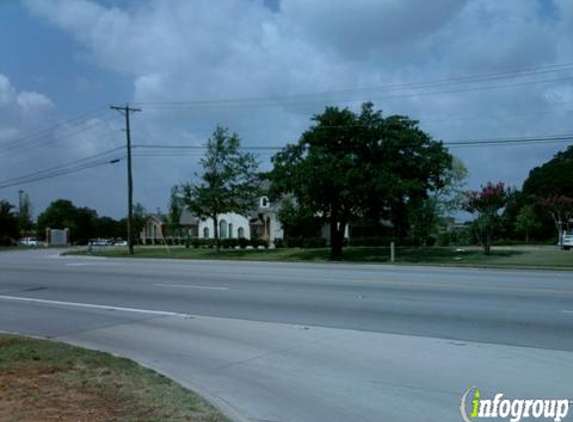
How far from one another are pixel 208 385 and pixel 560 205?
4715 centimetres

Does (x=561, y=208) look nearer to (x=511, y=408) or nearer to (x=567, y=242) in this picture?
(x=567, y=242)

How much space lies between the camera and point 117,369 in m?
7.86

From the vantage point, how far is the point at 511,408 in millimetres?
6445

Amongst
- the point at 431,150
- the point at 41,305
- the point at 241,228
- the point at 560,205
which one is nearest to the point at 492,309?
the point at 41,305

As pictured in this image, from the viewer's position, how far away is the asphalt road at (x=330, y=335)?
7.00 metres

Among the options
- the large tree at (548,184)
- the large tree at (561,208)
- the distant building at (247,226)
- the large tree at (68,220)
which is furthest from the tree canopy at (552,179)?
the large tree at (68,220)

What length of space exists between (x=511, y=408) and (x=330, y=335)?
175 inches

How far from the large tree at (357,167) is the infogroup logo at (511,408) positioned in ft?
91.1

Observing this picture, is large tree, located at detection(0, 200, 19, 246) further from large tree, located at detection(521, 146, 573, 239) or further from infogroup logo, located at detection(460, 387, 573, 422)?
infogroup logo, located at detection(460, 387, 573, 422)

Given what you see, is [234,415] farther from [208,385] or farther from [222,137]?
[222,137]

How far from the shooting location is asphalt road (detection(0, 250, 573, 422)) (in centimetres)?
700

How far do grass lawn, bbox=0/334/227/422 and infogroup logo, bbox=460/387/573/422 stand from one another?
101 inches

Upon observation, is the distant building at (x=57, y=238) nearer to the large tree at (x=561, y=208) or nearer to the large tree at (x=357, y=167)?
the large tree at (x=357, y=167)

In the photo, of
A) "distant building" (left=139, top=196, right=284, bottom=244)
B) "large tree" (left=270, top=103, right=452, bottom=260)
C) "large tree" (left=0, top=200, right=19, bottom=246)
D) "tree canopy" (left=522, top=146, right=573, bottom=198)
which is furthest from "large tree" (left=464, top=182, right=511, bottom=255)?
"large tree" (left=0, top=200, right=19, bottom=246)
